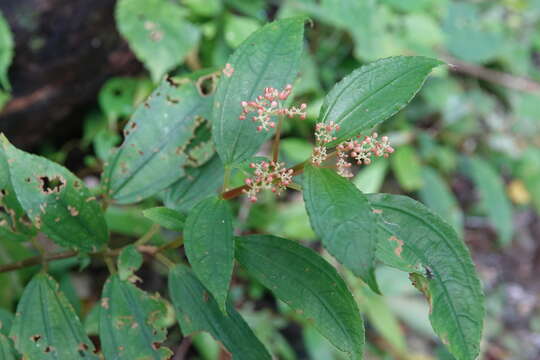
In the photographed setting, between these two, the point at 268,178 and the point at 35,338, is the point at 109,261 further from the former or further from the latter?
the point at 268,178

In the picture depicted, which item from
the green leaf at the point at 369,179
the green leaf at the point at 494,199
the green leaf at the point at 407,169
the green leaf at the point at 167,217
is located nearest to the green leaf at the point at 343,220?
the green leaf at the point at 167,217

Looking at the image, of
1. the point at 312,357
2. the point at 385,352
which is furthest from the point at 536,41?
the point at 312,357

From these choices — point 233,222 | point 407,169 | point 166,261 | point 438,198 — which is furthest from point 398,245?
point 438,198

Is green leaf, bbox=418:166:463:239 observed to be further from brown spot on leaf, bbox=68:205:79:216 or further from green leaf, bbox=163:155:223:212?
brown spot on leaf, bbox=68:205:79:216

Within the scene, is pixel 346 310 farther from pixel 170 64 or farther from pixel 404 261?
pixel 170 64

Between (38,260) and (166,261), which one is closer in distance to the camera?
(166,261)
